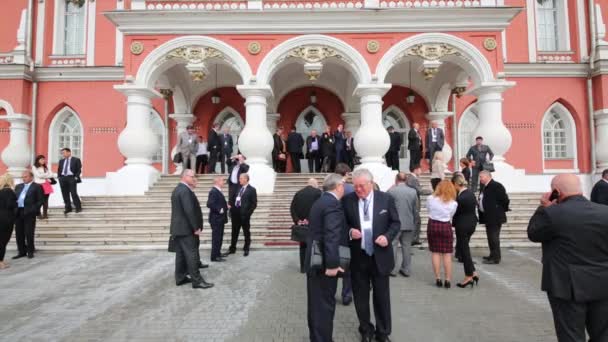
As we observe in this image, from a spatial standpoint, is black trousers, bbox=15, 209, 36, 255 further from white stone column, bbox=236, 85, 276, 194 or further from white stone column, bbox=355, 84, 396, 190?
white stone column, bbox=355, 84, 396, 190

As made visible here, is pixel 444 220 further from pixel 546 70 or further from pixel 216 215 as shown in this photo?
pixel 546 70

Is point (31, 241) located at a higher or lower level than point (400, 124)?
lower

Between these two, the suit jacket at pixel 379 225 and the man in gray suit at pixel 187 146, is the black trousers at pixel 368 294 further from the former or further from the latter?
the man in gray suit at pixel 187 146

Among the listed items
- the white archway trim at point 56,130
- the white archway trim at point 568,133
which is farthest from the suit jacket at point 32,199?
the white archway trim at point 568,133

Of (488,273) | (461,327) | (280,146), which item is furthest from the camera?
(280,146)

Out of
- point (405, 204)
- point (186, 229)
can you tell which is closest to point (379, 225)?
point (405, 204)

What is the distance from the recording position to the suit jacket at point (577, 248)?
2.81 meters

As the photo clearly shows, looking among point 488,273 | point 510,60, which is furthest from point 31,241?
point 510,60

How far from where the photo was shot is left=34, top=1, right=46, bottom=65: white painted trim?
54.7 ft

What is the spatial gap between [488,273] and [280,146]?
9063 mm

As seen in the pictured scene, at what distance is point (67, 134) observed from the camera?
1709 cm

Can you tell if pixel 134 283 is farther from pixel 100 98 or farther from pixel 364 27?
pixel 100 98

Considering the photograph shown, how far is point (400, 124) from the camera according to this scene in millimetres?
17344

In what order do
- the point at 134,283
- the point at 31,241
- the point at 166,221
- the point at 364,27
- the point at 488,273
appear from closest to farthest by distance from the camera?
the point at 134,283
the point at 488,273
the point at 31,241
the point at 166,221
the point at 364,27
